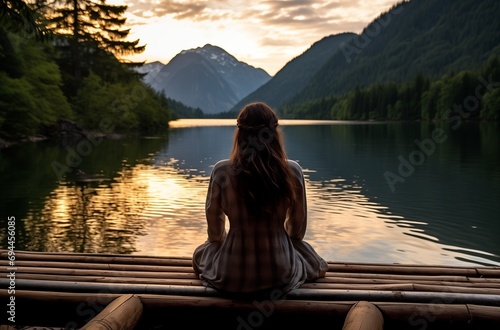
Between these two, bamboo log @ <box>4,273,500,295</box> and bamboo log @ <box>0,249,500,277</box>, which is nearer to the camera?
bamboo log @ <box>4,273,500,295</box>

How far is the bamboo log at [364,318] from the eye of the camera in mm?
3570

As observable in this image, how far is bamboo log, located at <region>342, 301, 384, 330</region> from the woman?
0.67m

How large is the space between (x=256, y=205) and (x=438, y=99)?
110 m

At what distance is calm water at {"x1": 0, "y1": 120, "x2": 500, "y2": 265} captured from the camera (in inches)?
482

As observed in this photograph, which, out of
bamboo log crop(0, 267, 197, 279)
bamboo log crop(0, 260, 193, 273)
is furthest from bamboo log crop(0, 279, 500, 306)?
bamboo log crop(0, 260, 193, 273)

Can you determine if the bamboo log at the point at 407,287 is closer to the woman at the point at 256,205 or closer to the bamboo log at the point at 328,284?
the bamboo log at the point at 328,284

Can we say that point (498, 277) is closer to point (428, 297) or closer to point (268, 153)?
point (428, 297)

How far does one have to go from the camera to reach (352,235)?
1339 centimetres

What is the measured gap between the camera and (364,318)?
370 centimetres

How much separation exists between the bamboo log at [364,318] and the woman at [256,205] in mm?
671

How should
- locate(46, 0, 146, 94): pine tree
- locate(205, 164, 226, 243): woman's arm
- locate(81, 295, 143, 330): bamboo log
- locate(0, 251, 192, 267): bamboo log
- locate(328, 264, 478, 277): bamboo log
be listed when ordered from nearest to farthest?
locate(81, 295, 143, 330): bamboo log, locate(205, 164, 226, 243): woman's arm, locate(328, 264, 478, 277): bamboo log, locate(0, 251, 192, 267): bamboo log, locate(46, 0, 146, 94): pine tree

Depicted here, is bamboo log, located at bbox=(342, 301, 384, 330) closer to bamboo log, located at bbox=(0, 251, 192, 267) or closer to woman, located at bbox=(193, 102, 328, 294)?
woman, located at bbox=(193, 102, 328, 294)

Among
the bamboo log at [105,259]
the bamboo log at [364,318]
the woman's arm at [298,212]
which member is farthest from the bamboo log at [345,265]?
the bamboo log at [364,318]

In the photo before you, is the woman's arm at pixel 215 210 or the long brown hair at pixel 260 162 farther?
the woman's arm at pixel 215 210
